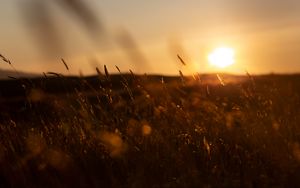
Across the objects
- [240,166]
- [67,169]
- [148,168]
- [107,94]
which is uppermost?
[107,94]

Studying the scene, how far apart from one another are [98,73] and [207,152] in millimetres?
1149

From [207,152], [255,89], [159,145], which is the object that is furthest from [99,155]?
[255,89]

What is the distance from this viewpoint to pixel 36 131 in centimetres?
576

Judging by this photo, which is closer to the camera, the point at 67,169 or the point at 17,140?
the point at 67,169

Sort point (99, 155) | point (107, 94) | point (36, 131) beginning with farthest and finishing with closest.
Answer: point (36, 131), point (107, 94), point (99, 155)

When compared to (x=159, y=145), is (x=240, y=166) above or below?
below

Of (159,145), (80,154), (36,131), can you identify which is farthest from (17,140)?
(159,145)

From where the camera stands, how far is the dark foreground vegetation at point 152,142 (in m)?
4.33

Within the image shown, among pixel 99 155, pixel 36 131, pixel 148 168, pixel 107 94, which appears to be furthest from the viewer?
pixel 36 131

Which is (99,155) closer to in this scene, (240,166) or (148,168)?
(148,168)

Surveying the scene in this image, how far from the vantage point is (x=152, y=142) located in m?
4.86

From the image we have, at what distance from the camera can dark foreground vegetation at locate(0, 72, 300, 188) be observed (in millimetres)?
4328

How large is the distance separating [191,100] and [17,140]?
6.02 ft

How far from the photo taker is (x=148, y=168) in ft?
14.7
